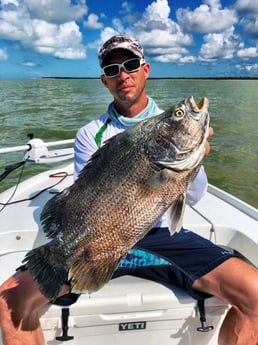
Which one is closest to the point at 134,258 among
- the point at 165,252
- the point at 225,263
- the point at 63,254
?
the point at 165,252

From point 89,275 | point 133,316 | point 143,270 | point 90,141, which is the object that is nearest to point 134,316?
point 133,316

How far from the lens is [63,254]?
205 cm

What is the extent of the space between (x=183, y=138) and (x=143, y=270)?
1255mm

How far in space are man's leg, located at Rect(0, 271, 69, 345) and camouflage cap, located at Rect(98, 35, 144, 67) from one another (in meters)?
1.77

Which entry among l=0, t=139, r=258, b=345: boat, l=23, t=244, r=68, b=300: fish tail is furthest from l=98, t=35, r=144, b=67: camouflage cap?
l=0, t=139, r=258, b=345: boat

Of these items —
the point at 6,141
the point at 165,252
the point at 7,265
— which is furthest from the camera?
the point at 6,141

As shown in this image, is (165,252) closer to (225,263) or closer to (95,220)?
(225,263)

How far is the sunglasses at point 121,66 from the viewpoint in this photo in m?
2.89

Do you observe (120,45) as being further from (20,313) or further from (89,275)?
(20,313)

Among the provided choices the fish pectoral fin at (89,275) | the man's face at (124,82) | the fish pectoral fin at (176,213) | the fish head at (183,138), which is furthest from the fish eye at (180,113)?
the man's face at (124,82)

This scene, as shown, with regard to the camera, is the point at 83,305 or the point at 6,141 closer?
the point at 83,305

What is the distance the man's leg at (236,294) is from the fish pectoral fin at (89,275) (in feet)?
2.56

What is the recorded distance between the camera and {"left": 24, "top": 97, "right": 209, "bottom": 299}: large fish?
1866 mm

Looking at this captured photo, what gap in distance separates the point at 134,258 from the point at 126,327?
1.56 feet
